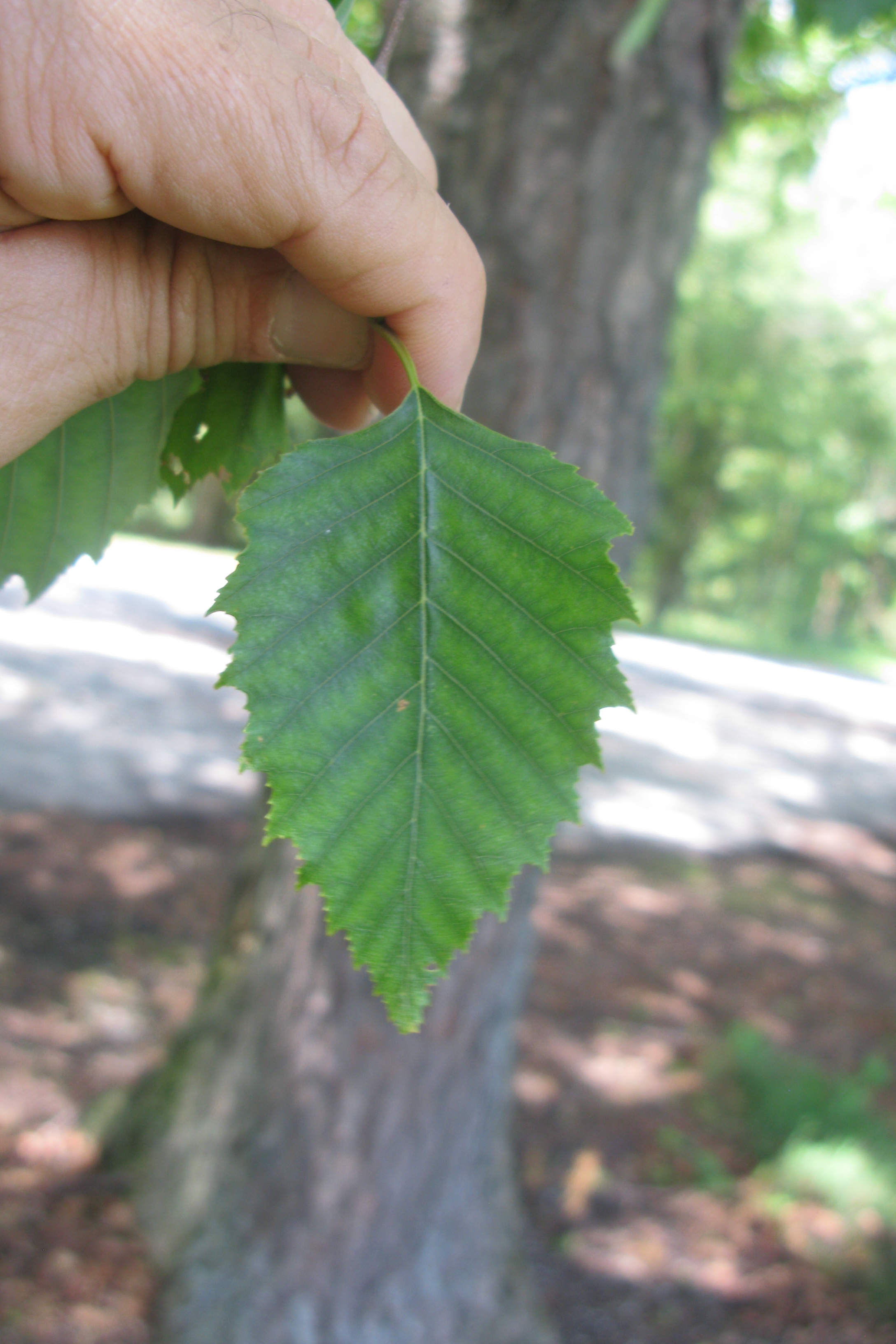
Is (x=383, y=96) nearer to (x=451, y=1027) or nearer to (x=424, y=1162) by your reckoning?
(x=451, y=1027)

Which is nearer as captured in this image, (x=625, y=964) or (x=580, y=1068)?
(x=580, y=1068)

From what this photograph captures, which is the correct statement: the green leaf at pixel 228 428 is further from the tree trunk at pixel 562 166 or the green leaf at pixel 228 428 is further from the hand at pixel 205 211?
the tree trunk at pixel 562 166

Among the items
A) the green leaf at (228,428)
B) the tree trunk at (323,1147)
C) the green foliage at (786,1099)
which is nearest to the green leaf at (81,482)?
the green leaf at (228,428)

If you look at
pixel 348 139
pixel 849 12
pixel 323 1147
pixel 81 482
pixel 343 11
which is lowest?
pixel 323 1147

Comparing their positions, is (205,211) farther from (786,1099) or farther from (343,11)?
A: (786,1099)

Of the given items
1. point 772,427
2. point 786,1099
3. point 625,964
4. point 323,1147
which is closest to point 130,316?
point 323,1147

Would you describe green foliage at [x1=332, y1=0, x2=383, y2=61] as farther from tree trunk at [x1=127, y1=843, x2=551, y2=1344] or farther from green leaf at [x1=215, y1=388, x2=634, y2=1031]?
tree trunk at [x1=127, y1=843, x2=551, y2=1344]

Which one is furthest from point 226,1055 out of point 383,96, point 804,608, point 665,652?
point 804,608
